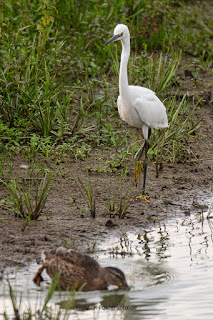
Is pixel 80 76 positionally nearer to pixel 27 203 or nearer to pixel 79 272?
pixel 27 203

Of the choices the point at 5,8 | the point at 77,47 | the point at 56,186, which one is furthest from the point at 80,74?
the point at 56,186

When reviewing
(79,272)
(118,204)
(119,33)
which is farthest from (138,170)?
(79,272)

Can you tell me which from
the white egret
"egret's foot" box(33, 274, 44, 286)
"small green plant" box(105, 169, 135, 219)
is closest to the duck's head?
"egret's foot" box(33, 274, 44, 286)

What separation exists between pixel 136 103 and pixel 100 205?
1503 mm

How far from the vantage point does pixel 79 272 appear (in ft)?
17.4

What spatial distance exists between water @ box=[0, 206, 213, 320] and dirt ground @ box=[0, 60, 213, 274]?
0.23 meters

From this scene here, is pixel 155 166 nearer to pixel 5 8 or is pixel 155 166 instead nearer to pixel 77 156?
pixel 77 156

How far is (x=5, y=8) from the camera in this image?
971 centimetres

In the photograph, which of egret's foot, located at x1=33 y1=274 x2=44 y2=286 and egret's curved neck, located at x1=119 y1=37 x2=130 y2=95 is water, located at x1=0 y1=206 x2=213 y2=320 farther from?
egret's curved neck, located at x1=119 y1=37 x2=130 y2=95

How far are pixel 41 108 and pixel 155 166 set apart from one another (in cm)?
172

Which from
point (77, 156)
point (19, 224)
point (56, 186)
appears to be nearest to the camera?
point (19, 224)

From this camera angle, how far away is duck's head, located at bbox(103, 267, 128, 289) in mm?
5223

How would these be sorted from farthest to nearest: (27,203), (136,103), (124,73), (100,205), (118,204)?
(136,103) → (124,73) → (100,205) → (118,204) → (27,203)

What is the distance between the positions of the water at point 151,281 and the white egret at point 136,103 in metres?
1.47
